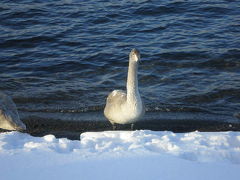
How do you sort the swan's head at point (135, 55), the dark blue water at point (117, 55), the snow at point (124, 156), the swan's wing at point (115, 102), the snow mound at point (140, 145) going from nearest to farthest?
the snow at point (124, 156)
the snow mound at point (140, 145)
the swan's head at point (135, 55)
the swan's wing at point (115, 102)
the dark blue water at point (117, 55)

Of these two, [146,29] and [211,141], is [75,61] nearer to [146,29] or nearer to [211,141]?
[146,29]

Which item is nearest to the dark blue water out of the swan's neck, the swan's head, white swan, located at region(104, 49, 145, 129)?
white swan, located at region(104, 49, 145, 129)

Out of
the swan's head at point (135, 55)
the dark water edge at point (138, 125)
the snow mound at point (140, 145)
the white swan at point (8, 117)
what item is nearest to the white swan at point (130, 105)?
the swan's head at point (135, 55)

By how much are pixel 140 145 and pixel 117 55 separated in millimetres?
7157

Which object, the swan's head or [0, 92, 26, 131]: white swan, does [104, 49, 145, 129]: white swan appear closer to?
the swan's head

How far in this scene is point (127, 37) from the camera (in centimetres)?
1458

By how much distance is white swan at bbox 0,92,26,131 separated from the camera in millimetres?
8469

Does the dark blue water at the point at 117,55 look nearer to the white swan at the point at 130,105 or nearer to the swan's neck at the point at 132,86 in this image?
the white swan at the point at 130,105

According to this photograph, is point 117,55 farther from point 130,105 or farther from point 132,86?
point 130,105

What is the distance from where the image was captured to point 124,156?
19.8ft

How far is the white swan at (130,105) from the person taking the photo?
8.41 metres

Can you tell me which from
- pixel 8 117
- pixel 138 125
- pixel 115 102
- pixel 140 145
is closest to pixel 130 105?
pixel 115 102

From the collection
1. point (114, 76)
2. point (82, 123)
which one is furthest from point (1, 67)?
point (82, 123)

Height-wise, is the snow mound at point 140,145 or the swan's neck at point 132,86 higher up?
the swan's neck at point 132,86
